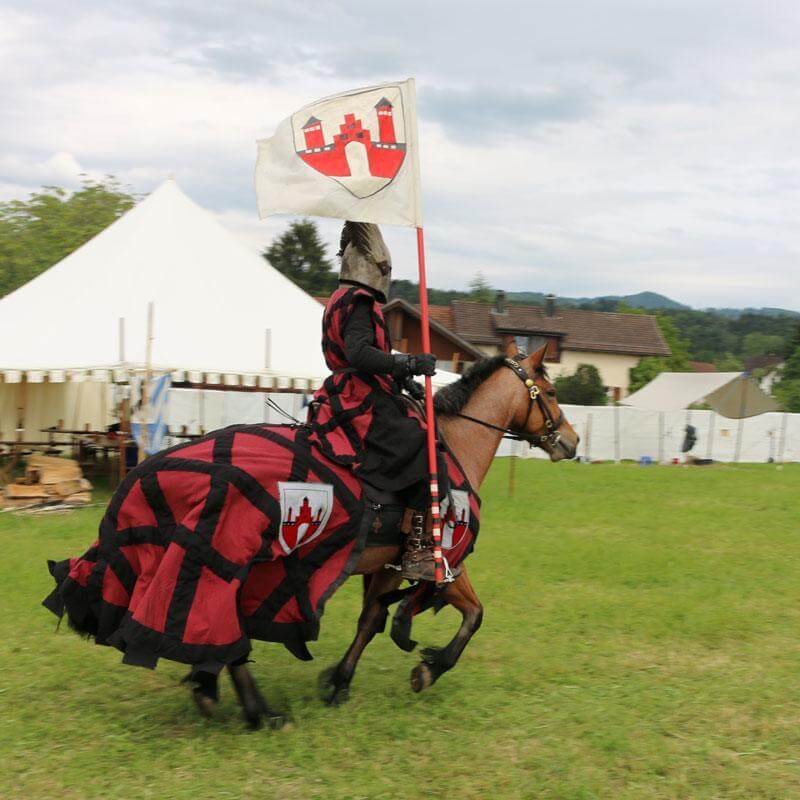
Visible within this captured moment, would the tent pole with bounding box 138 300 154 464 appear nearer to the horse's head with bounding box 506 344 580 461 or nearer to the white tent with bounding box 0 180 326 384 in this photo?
the white tent with bounding box 0 180 326 384

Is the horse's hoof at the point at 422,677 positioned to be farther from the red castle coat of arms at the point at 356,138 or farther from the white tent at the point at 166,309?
the white tent at the point at 166,309

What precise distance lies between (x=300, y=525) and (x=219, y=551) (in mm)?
446

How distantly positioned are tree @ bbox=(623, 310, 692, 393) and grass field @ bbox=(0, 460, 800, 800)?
4627cm

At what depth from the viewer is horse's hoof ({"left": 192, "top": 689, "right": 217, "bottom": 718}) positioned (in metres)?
4.91

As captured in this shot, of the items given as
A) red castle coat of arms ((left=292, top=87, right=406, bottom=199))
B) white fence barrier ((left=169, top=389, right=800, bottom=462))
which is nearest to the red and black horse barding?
red castle coat of arms ((left=292, top=87, right=406, bottom=199))

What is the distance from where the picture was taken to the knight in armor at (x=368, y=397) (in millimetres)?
4984

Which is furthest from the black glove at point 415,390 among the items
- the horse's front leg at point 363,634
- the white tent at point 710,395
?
the white tent at point 710,395

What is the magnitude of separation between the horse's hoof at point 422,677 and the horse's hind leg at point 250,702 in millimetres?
876

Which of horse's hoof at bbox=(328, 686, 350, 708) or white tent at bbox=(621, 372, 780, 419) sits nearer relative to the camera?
horse's hoof at bbox=(328, 686, 350, 708)

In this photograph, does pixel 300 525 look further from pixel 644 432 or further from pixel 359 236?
pixel 644 432

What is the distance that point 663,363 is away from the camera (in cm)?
5756

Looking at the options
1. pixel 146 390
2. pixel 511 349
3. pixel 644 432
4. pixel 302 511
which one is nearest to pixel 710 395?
pixel 644 432

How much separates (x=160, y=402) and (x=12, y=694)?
8696 mm

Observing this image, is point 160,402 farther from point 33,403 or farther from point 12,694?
point 12,694
